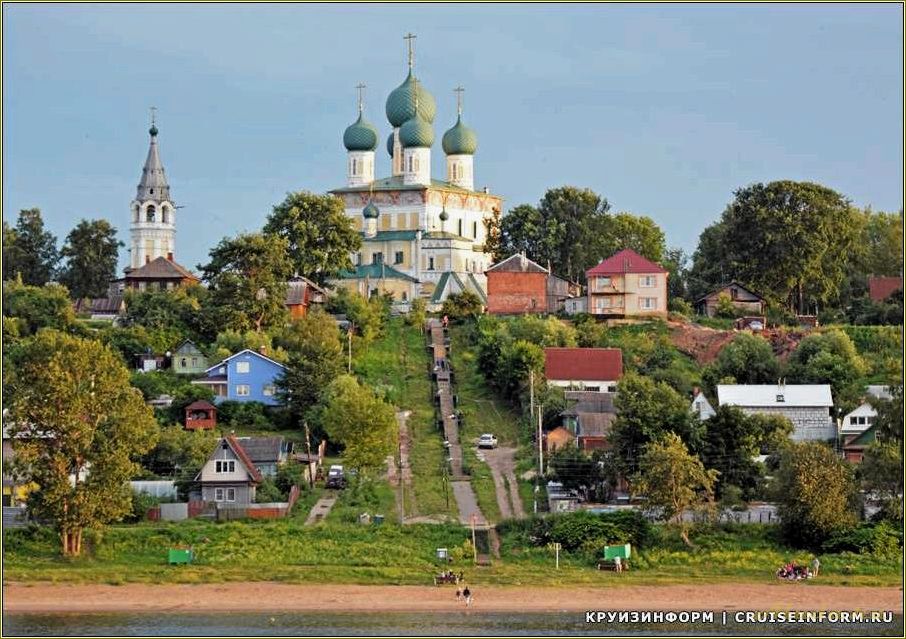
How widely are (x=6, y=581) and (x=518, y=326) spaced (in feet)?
87.3

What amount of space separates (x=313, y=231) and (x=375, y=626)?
1457 inches

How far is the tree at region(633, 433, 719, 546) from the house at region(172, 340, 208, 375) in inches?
830

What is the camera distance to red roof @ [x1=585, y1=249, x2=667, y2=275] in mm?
76875

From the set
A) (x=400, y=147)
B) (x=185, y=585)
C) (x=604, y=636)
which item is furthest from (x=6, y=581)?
(x=400, y=147)

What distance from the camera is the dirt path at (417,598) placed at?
4647cm

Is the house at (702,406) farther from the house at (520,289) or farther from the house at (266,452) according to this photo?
the house at (520,289)

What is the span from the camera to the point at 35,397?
4981 cm

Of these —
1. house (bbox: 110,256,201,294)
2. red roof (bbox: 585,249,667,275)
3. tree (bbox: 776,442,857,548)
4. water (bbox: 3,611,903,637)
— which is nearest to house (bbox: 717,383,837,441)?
tree (bbox: 776,442,857,548)

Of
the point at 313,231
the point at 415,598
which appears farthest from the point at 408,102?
the point at 415,598

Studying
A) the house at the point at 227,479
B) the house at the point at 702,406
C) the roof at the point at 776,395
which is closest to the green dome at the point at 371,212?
the roof at the point at 776,395

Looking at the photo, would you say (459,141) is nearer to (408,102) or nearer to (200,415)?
(408,102)

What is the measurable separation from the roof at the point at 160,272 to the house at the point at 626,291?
1512 cm

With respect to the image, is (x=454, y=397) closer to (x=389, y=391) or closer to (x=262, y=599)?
(x=389, y=391)

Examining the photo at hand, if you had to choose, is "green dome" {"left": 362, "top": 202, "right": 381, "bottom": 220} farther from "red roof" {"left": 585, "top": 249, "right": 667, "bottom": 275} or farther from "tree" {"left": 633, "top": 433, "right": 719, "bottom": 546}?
"tree" {"left": 633, "top": 433, "right": 719, "bottom": 546}
